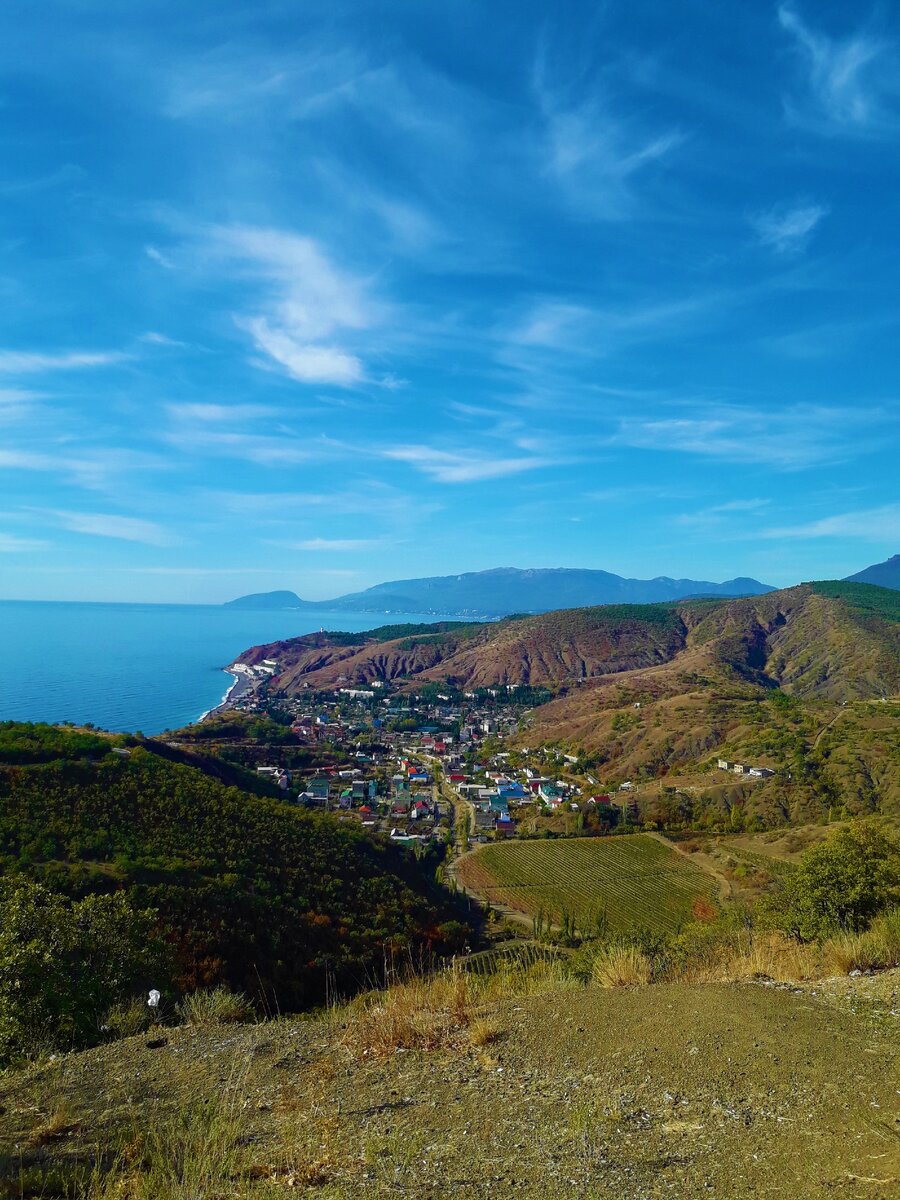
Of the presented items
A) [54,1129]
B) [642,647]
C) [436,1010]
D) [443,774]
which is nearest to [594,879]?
[443,774]

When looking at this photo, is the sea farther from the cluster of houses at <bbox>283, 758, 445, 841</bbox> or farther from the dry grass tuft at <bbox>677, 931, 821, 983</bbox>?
the dry grass tuft at <bbox>677, 931, 821, 983</bbox>

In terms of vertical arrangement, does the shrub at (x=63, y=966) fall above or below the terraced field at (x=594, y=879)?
above

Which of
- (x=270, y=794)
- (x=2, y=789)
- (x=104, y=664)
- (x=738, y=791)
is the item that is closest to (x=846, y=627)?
(x=738, y=791)

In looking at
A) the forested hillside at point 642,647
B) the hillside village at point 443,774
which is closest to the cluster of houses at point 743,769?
the hillside village at point 443,774

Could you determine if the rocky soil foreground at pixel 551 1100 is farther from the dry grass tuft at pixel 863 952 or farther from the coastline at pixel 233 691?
the coastline at pixel 233 691

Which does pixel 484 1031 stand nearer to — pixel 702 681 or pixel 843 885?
pixel 843 885
